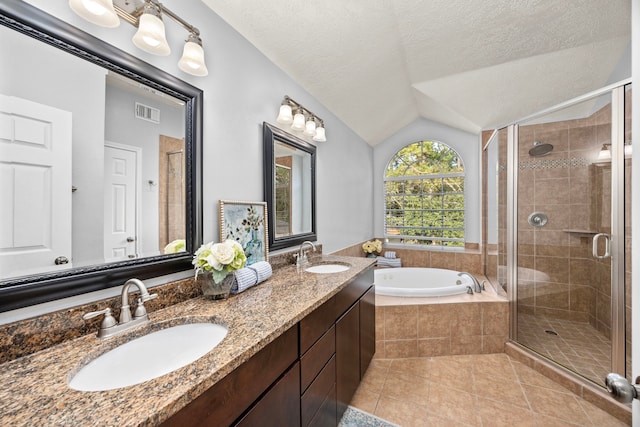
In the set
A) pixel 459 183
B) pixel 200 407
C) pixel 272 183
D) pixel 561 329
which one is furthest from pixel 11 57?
pixel 459 183

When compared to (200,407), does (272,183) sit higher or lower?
higher

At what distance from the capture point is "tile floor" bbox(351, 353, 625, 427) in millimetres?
1572

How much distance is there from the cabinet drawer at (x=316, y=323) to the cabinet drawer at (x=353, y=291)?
0.26 feet

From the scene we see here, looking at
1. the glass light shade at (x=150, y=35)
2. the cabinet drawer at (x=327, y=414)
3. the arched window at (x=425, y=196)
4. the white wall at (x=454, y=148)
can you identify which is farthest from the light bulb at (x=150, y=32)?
the arched window at (x=425, y=196)

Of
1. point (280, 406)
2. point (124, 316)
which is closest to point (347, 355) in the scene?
point (280, 406)

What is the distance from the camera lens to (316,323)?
3.85 feet

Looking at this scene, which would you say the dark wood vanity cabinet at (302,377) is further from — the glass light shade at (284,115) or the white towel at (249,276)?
the glass light shade at (284,115)

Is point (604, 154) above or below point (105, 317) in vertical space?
above

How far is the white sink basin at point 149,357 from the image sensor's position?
0.69 metres

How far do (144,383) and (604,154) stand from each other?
9.49 feet

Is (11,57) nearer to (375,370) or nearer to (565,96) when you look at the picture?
(375,370)

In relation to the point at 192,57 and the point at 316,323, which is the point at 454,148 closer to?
the point at 316,323

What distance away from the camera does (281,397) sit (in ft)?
3.00

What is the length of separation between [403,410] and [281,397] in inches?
46.4
